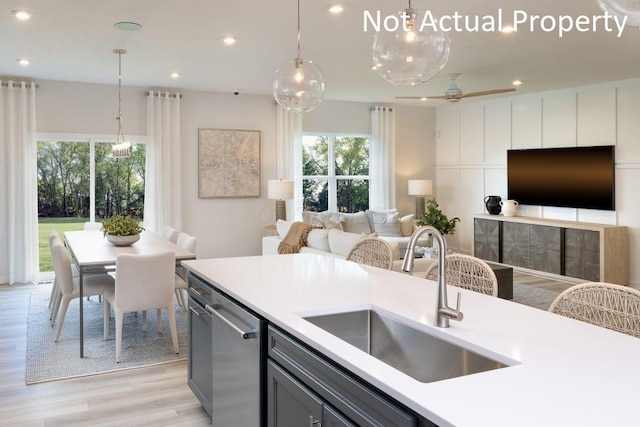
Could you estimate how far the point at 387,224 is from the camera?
877 centimetres

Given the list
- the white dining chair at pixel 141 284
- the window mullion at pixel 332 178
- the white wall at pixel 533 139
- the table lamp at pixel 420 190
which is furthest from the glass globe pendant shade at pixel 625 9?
the window mullion at pixel 332 178

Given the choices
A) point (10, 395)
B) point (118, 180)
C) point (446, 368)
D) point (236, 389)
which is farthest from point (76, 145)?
point (446, 368)

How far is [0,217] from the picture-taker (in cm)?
723

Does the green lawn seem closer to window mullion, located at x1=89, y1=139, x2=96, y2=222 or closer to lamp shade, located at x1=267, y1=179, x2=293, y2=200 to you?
window mullion, located at x1=89, y1=139, x2=96, y2=222

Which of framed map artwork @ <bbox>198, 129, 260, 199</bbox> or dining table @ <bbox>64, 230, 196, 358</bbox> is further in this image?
framed map artwork @ <bbox>198, 129, 260, 199</bbox>

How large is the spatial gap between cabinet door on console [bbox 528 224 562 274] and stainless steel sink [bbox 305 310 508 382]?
6052mm

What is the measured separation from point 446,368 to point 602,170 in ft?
21.5

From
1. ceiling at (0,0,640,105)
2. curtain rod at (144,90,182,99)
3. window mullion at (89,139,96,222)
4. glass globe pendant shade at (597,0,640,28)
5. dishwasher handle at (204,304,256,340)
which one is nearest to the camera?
glass globe pendant shade at (597,0,640,28)

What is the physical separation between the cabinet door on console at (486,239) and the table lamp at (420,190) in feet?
3.10

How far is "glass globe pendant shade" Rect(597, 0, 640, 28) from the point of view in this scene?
1604 mm

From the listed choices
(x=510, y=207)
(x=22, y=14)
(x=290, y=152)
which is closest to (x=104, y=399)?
(x=22, y=14)

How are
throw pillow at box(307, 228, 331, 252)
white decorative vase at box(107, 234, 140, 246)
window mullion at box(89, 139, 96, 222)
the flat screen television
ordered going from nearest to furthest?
1. white decorative vase at box(107, 234, 140, 246)
2. throw pillow at box(307, 228, 331, 252)
3. the flat screen television
4. window mullion at box(89, 139, 96, 222)

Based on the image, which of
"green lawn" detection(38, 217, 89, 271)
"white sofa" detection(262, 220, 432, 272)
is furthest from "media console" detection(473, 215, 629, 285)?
"green lawn" detection(38, 217, 89, 271)

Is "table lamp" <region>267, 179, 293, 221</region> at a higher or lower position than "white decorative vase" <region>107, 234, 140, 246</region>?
higher
